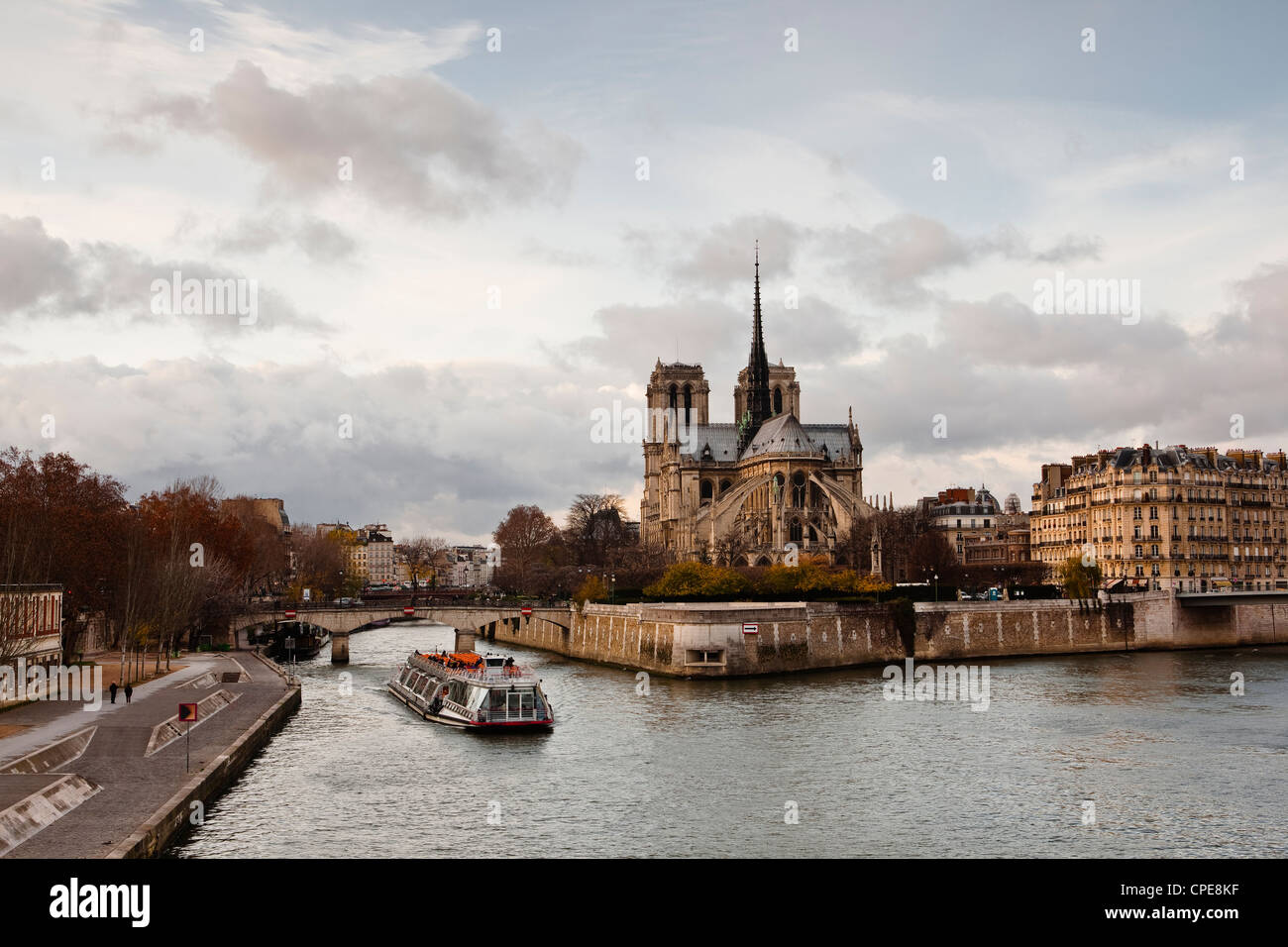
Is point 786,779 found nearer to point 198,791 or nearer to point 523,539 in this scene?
point 198,791

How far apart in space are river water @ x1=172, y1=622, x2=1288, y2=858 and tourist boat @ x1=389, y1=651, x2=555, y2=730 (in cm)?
64

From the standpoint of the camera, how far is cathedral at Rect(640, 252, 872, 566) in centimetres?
10362

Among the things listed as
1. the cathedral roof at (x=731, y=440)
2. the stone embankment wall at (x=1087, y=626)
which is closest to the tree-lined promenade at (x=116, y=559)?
the stone embankment wall at (x=1087, y=626)

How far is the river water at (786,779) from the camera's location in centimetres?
2412

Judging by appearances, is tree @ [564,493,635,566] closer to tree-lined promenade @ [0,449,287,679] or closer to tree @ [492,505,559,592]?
tree @ [492,505,559,592]

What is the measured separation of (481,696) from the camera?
40469 millimetres

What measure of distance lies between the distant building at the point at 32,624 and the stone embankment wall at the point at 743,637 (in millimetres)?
24678

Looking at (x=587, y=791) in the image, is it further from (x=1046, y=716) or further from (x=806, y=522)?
(x=806, y=522)

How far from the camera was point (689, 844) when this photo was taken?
23875 millimetres

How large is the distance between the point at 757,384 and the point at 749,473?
62.5 ft

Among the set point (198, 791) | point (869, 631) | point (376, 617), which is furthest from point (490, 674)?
point (376, 617)

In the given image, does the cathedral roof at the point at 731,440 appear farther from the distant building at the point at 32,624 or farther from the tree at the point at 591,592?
the distant building at the point at 32,624
